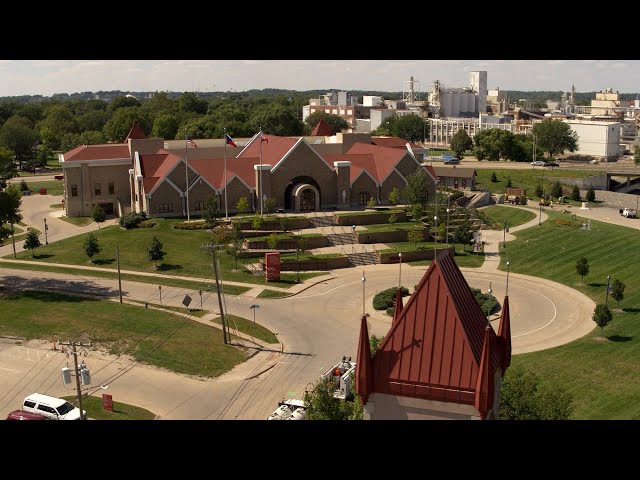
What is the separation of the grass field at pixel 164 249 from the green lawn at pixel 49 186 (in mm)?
31024

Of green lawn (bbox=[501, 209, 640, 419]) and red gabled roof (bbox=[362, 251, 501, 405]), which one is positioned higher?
red gabled roof (bbox=[362, 251, 501, 405])

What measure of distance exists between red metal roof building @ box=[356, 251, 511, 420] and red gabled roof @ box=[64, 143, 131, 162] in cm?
6269

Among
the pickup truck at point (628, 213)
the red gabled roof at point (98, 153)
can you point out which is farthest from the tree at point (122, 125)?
the pickup truck at point (628, 213)

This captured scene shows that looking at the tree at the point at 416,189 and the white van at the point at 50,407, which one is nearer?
the white van at the point at 50,407

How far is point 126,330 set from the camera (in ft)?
136

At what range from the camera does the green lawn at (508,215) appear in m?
73.1

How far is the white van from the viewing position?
3056cm

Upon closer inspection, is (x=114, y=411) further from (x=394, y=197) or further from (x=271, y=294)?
(x=394, y=197)

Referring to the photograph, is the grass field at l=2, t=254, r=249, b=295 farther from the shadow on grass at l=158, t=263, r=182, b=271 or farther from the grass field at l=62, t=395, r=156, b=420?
the grass field at l=62, t=395, r=156, b=420

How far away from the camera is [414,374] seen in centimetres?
1705

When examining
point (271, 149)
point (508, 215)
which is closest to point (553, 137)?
point (508, 215)

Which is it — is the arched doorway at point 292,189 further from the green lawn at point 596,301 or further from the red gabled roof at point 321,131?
the red gabled roof at point 321,131

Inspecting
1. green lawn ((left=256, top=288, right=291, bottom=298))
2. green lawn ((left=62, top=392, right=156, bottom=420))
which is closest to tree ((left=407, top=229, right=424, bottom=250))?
green lawn ((left=256, top=288, right=291, bottom=298))
